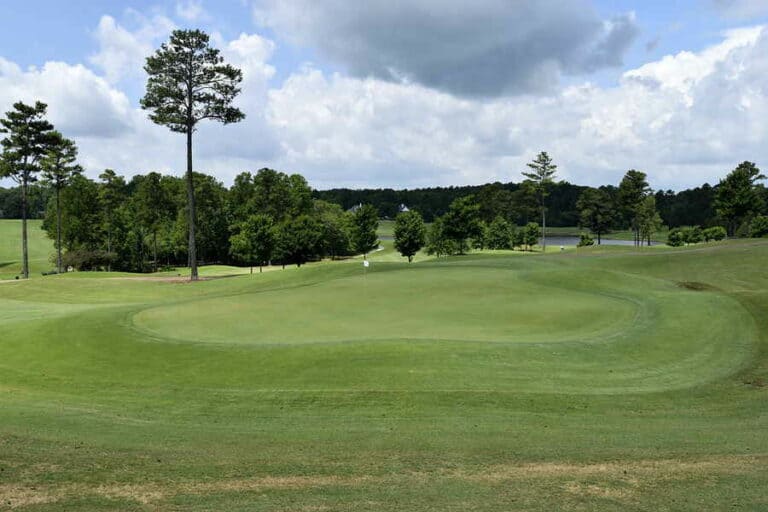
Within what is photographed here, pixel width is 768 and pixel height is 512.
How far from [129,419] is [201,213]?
97792 mm

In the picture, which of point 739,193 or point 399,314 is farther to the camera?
point 739,193

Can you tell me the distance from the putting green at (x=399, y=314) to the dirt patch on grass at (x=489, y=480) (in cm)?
872

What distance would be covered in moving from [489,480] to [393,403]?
478 cm

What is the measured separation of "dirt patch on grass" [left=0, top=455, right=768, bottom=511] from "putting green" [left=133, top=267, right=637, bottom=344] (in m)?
8.72

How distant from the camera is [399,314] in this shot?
2294cm

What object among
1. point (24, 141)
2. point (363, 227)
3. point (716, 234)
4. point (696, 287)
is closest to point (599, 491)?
point (696, 287)

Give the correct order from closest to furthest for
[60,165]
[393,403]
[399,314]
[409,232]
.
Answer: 1. [393,403]
2. [399,314]
3. [60,165]
4. [409,232]

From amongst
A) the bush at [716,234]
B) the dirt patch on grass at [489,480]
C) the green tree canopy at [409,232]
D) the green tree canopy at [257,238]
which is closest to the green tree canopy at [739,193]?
the bush at [716,234]

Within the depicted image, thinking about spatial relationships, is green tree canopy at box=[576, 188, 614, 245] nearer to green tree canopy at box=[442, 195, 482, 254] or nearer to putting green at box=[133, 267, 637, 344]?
green tree canopy at box=[442, 195, 482, 254]

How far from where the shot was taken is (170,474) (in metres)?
8.33

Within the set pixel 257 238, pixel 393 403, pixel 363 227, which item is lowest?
pixel 393 403

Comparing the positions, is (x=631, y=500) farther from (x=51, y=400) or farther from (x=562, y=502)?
(x=51, y=400)

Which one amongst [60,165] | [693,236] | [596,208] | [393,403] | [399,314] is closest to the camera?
Result: [393,403]

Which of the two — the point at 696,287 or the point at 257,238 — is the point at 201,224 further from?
the point at 696,287
